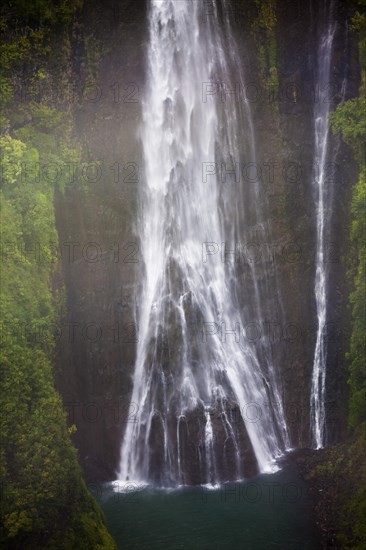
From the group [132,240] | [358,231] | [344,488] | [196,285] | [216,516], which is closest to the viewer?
[216,516]

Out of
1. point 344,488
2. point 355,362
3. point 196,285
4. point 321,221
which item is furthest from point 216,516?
point 321,221

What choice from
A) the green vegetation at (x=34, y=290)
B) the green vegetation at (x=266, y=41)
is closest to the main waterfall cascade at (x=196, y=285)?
the green vegetation at (x=266, y=41)

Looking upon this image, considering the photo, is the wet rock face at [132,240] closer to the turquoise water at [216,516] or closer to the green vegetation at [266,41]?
the green vegetation at [266,41]

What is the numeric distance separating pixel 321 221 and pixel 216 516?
8655mm

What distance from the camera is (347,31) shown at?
56.2ft

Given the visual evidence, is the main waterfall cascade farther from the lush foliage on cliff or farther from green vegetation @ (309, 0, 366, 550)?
the lush foliage on cliff

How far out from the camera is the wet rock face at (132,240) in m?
16.8

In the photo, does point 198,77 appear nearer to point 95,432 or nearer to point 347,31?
point 347,31

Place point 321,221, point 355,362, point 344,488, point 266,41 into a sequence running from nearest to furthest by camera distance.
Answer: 1. point 344,488
2. point 355,362
3. point 321,221
4. point 266,41

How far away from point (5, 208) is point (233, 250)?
21.8ft

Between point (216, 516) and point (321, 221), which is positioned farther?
point (321, 221)

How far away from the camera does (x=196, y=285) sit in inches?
666

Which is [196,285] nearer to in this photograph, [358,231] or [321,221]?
[321,221]

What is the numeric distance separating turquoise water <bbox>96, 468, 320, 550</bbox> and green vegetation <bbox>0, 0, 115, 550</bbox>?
50.4 inches
